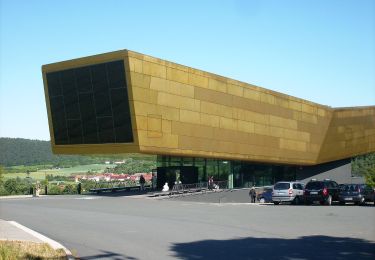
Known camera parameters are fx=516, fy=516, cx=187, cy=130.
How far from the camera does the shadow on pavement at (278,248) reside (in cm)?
1217

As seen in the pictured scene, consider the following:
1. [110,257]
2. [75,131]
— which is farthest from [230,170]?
[110,257]

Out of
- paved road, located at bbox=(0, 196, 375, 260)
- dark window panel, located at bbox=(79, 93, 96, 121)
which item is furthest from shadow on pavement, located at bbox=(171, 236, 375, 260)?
dark window panel, located at bbox=(79, 93, 96, 121)

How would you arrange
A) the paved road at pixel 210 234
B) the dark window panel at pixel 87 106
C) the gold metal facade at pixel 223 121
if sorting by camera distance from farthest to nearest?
the dark window panel at pixel 87 106 < the gold metal facade at pixel 223 121 < the paved road at pixel 210 234

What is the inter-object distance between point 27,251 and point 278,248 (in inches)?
247

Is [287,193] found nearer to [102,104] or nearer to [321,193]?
[321,193]

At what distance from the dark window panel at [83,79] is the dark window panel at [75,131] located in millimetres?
2913

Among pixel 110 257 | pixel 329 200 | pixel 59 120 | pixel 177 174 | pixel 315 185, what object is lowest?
pixel 329 200

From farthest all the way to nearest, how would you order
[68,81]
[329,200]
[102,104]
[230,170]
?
[230,170] → [68,81] → [102,104] → [329,200]

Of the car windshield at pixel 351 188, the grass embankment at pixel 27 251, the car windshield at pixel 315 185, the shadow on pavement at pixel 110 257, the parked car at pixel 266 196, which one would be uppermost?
the grass embankment at pixel 27 251

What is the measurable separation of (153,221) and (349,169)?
50.2 metres

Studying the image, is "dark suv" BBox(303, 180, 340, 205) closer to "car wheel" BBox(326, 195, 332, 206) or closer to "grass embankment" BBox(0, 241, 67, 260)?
"car wheel" BBox(326, 195, 332, 206)

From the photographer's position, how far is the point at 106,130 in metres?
39.5

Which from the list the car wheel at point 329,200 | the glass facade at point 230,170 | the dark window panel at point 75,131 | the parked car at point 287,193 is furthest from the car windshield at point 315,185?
the dark window panel at point 75,131

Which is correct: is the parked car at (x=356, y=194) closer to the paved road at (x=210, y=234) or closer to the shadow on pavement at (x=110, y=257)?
the paved road at (x=210, y=234)
